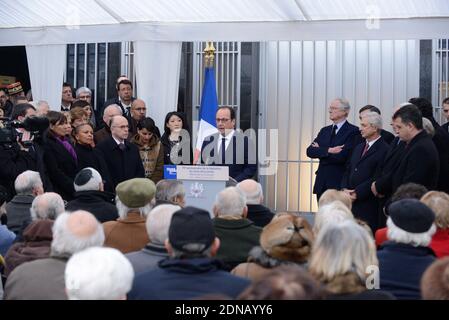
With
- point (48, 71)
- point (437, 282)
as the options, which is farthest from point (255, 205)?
point (48, 71)

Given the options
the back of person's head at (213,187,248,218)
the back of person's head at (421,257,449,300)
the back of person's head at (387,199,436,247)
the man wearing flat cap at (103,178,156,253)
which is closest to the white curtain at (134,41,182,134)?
the man wearing flat cap at (103,178,156,253)

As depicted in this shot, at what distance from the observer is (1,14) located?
9.12m

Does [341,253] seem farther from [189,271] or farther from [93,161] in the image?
[93,161]

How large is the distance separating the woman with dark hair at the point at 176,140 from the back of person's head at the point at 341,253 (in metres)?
5.20

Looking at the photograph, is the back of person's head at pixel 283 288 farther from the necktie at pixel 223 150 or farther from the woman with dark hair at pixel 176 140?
the woman with dark hair at pixel 176 140

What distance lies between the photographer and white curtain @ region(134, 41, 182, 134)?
8.84 metres

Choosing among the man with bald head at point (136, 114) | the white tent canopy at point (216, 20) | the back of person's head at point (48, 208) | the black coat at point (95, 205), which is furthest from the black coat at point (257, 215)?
the man with bald head at point (136, 114)

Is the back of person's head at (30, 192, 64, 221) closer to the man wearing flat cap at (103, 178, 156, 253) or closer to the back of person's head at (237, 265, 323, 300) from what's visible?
the man wearing flat cap at (103, 178, 156, 253)

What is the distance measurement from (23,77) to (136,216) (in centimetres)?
916

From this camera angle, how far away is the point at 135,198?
5.11m

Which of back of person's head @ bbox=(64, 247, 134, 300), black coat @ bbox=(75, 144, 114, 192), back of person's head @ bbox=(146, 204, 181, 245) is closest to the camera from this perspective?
back of person's head @ bbox=(64, 247, 134, 300)

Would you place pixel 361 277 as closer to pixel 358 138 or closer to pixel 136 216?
pixel 136 216

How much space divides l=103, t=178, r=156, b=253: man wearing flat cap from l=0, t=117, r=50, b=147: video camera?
1.93 meters
